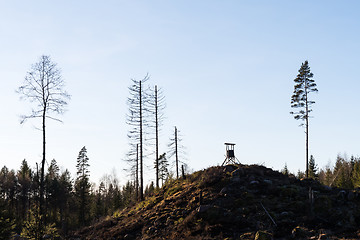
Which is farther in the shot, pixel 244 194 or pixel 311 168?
pixel 311 168

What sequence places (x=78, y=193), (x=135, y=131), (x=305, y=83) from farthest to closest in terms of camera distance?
(x=78, y=193) < (x=305, y=83) < (x=135, y=131)

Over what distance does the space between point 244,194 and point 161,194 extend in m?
9.32

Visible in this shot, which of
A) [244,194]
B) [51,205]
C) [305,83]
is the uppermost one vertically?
[305,83]

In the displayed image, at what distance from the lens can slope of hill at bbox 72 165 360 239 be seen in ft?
54.4

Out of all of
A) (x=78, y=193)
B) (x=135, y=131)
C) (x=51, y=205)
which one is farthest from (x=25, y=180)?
(x=135, y=131)

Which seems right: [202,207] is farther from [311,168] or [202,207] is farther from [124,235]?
[311,168]

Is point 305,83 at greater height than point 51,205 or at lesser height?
greater

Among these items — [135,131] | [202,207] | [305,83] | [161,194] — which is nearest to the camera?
[202,207]

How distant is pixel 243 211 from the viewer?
62.7ft

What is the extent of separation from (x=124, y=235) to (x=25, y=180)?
50779mm

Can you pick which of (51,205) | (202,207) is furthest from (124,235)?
(51,205)

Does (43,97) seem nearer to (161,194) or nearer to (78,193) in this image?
(161,194)

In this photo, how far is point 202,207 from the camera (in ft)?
66.0

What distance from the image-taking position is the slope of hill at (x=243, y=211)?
1658 centimetres
